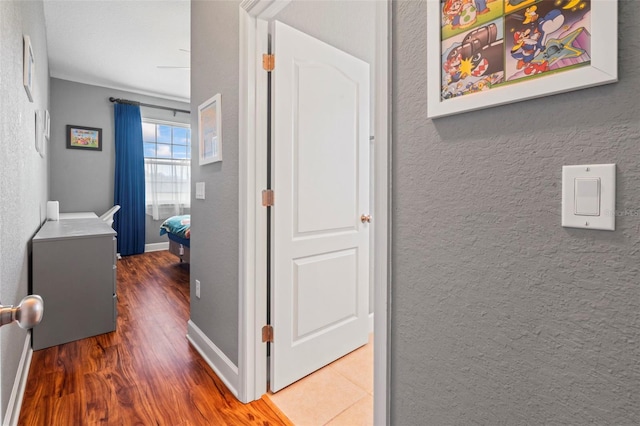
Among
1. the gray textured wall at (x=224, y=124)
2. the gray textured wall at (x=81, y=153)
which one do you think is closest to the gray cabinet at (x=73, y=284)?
the gray textured wall at (x=224, y=124)

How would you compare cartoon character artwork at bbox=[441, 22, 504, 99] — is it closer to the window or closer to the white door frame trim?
the white door frame trim

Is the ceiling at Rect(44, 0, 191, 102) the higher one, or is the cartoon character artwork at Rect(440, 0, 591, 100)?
the ceiling at Rect(44, 0, 191, 102)

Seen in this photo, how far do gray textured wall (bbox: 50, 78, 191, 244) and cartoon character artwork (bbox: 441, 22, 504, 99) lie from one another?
5.70 m

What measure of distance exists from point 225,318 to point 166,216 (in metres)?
4.50

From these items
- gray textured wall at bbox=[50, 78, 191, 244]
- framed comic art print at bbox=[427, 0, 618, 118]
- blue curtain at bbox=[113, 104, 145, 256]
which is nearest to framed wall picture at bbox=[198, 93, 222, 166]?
framed comic art print at bbox=[427, 0, 618, 118]

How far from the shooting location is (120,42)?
3660 mm

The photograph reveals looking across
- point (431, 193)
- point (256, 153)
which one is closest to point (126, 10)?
point (256, 153)

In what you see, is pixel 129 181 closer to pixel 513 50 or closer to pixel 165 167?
pixel 165 167

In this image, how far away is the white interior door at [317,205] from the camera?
1.73 m

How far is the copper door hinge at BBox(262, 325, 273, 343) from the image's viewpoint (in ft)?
5.64

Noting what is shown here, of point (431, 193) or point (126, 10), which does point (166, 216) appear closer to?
point (126, 10)

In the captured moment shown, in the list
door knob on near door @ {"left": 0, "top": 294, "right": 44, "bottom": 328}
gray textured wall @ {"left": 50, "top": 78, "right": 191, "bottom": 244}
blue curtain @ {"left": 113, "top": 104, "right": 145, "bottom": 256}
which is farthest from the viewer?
blue curtain @ {"left": 113, "top": 104, "right": 145, "bottom": 256}

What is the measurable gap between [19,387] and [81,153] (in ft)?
14.1

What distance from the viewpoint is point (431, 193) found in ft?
2.67
